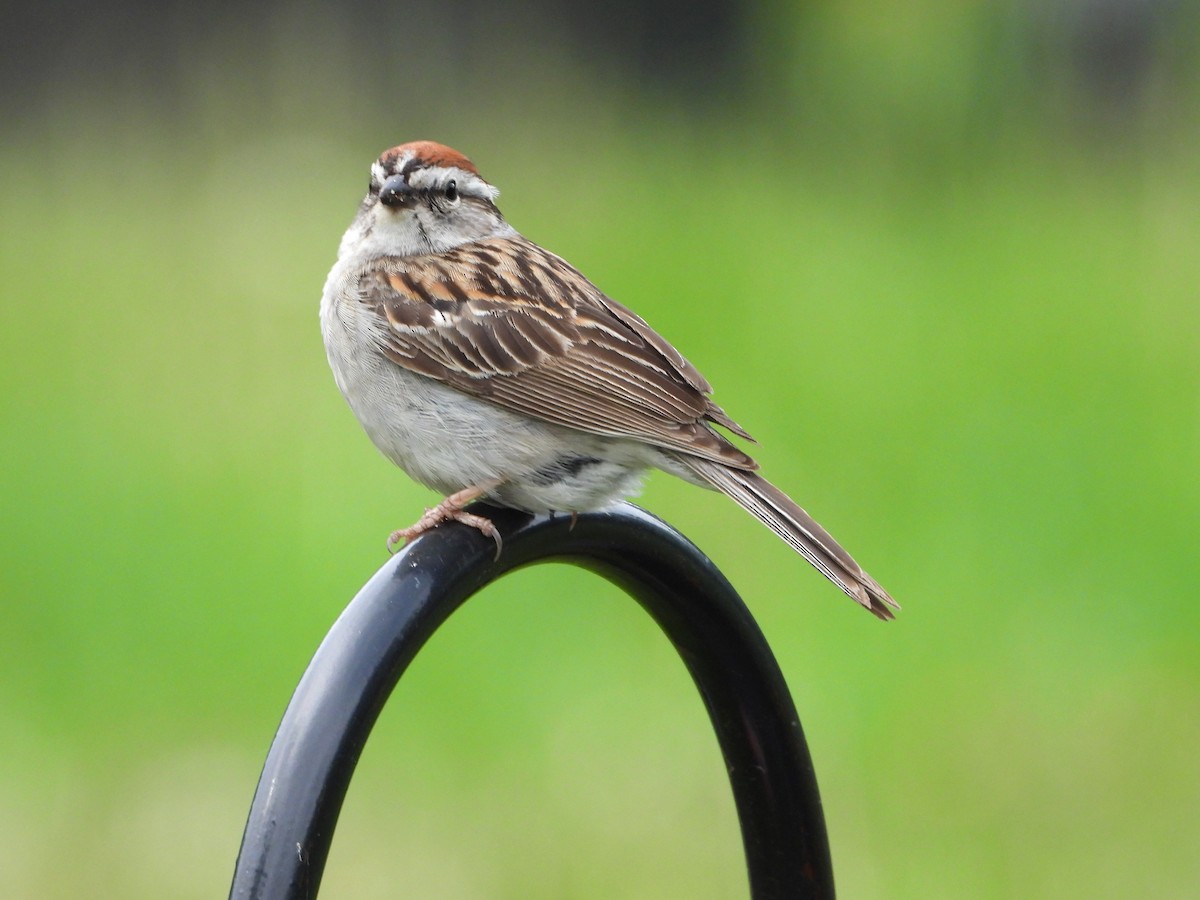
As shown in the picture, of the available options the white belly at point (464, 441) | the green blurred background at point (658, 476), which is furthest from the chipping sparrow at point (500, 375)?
the green blurred background at point (658, 476)

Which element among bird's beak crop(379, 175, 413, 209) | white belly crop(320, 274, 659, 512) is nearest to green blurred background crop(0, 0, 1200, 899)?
white belly crop(320, 274, 659, 512)

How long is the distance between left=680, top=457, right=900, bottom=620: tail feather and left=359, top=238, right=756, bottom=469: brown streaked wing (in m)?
0.04

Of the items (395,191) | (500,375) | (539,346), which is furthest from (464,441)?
(395,191)

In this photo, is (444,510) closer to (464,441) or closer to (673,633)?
(464,441)

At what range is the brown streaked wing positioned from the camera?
3.47 m

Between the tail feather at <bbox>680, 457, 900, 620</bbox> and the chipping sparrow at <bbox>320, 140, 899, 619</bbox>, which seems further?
the chipping sparrow at <bbox>320, 140, 899, 619</bbox>

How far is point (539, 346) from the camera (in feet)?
12.0

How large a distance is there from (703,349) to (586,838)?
2388mm

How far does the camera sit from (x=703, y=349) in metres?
6.61

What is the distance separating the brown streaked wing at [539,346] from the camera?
11.4ft

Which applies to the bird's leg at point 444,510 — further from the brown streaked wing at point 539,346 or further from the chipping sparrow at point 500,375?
the brown streaked wing at point 539,346

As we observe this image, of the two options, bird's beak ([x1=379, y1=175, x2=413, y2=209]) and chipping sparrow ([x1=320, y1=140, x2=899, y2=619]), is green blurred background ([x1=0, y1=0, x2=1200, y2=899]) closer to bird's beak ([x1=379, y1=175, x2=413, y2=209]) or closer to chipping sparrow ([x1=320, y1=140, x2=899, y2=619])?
chipping sparrow ([x1=320, y1=140, x2=899, y2=619])

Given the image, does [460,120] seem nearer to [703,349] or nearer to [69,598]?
[703,349]

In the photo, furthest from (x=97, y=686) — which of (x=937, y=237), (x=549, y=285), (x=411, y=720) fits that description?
(x=937, y=237)
